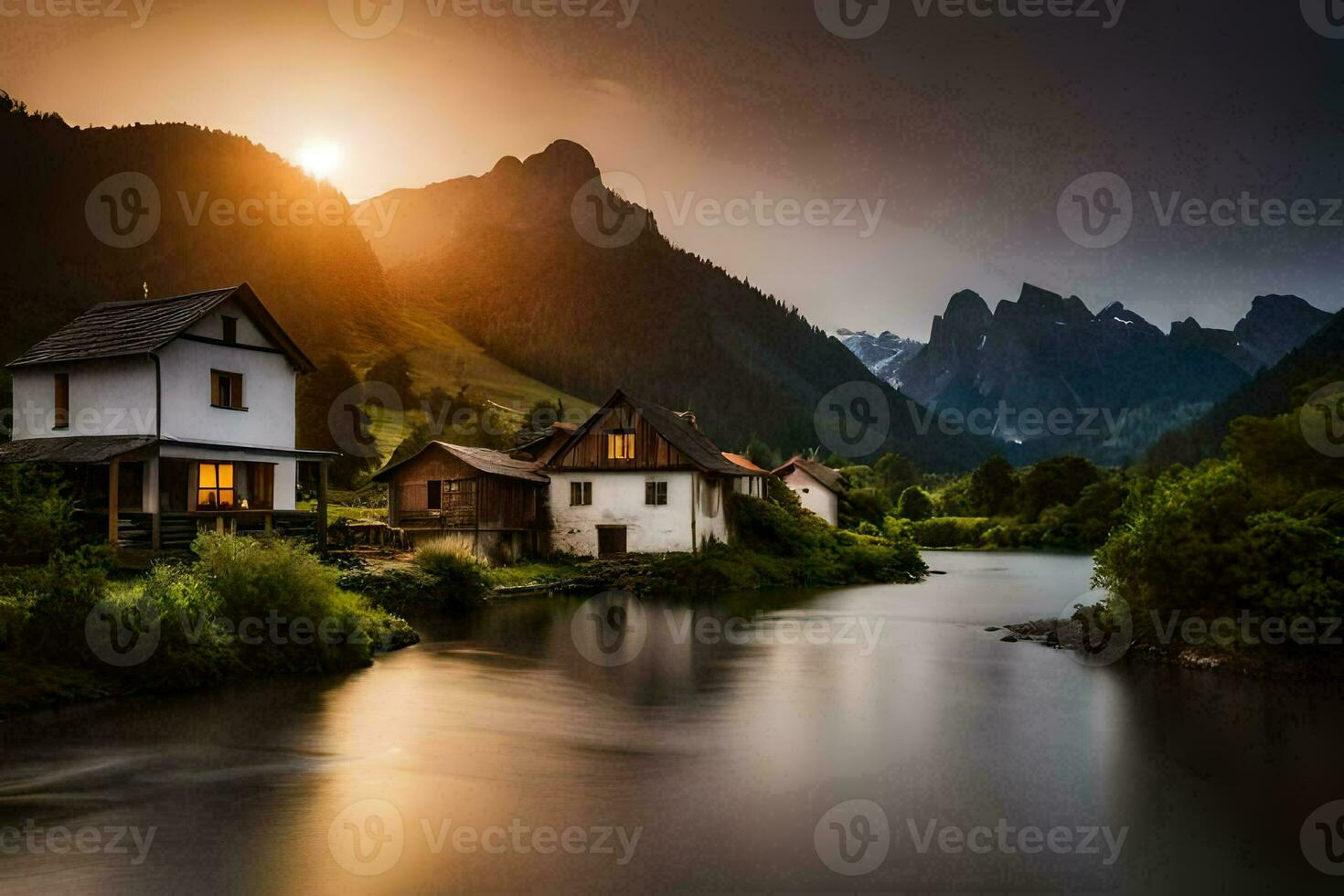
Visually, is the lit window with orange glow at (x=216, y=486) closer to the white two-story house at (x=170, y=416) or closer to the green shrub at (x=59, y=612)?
the white two-story house at (x=170, y=416)

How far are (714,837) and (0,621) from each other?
49.1 ft

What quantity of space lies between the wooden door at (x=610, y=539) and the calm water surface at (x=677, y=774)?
22.1 metres

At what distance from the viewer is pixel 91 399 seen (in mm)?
31109

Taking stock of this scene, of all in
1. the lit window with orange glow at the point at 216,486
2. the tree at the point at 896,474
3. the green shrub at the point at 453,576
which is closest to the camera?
the lit window with orange glow at the point at 216,486

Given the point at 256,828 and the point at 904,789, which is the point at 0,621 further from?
the point at 904,789

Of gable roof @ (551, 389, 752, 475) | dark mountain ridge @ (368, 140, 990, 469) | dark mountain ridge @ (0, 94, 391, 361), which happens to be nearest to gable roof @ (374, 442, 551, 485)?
gable roof @ (551, 389, 752, 475)

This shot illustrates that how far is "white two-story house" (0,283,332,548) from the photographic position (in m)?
29.1

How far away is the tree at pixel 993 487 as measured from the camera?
10419 cm

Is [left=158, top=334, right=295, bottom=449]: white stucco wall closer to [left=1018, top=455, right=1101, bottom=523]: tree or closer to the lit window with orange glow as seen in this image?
the lit window with orange glow

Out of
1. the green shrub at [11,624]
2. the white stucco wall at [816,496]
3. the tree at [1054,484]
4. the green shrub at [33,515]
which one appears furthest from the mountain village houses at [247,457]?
the tree at [1054,484]

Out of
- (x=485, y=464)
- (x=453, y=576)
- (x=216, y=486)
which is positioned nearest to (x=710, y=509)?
(x=485, y=464)

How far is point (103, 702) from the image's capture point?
17.3m

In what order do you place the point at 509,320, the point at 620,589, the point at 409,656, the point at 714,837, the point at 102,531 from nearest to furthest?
the point at 714,837 → the point at 409,656 → the point at 102,531 → the point at 620,589 → the point at 509,320

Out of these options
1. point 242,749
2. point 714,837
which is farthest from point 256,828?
point 714,837
